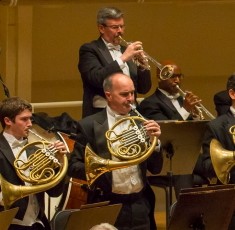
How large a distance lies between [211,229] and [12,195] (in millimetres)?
1166

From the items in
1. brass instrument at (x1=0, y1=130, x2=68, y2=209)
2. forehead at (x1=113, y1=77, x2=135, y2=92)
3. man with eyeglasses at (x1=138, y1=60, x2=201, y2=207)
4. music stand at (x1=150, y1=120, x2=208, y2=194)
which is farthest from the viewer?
man with eyeglasses at (x1=138, y1=60, x2=201, y2=207)

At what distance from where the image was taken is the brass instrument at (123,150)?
5.96 meters

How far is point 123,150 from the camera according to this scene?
6.04m

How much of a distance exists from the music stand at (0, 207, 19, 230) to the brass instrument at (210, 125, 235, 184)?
1.46 m

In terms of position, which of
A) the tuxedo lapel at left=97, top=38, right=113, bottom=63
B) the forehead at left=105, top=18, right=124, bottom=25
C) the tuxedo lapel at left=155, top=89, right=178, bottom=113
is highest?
the forehead at left=105, top=18, right=124, bottom=25

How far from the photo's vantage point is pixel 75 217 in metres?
5.54

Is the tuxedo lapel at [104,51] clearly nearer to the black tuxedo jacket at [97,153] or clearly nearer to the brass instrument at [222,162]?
the black tuxedo jacket at [97,153]

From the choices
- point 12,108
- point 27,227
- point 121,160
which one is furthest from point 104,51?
point 27,227

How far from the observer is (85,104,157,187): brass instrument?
5.96 meters

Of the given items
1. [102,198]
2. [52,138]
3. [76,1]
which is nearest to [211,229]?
[102,198]

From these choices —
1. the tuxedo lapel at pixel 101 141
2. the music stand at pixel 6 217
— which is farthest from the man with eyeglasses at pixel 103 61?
the music stand at pixel 6 217

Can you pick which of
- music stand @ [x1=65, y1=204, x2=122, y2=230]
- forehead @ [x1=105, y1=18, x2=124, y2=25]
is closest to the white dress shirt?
forehead @ [x1=105, y1=18, x2=124, y2=25]

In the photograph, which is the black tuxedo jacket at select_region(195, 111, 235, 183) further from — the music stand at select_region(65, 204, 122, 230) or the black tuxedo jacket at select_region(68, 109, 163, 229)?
the music stand at select_region(65, 204, 122, 230)

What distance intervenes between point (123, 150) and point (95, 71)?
101cm
